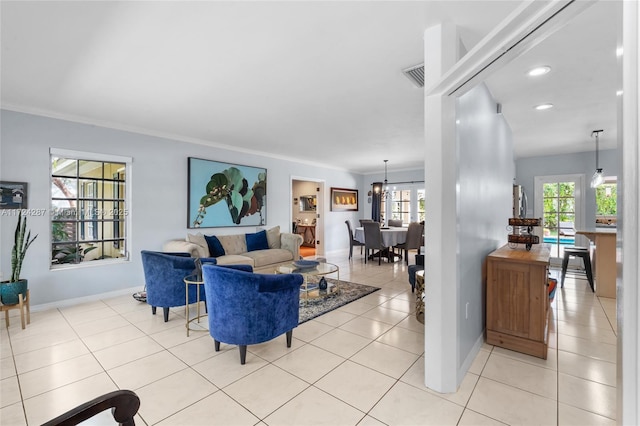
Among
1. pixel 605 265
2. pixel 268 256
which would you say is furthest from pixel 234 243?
pixel 605 265

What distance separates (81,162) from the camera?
13.2 ft

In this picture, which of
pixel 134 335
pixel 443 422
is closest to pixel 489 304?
pixel 443 422

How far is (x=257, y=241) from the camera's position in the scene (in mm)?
5684

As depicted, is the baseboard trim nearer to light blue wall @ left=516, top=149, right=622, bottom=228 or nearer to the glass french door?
the glass french door

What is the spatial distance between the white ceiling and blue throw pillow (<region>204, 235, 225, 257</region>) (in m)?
1.78

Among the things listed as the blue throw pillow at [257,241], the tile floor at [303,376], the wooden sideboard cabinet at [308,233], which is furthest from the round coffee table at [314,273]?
the wooden sideboard cabinet at [308,233]

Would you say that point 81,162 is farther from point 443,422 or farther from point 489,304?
point 489,304

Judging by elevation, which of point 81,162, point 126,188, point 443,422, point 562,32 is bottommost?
point 443,422

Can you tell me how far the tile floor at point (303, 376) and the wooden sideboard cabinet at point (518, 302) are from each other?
0.13m

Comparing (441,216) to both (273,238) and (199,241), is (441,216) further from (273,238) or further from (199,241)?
(273,238)

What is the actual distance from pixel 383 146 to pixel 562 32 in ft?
12.1

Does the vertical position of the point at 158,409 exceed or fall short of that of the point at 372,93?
it falls short

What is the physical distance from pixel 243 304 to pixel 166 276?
1.36 m

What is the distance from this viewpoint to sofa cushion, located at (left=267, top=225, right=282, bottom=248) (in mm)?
5914
